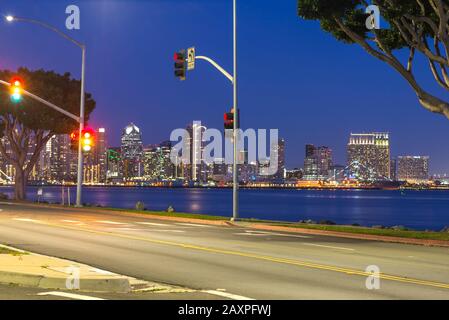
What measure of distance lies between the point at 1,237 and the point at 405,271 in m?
13.9

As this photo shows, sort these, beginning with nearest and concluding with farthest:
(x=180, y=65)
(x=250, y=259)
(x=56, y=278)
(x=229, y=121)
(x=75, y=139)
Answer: (x=56, y=278) → (x=250, y=259) → (x=180, y=65) → (x=229, y=121) → (x=75, y=139)

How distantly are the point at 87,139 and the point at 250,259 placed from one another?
3052 centimetres

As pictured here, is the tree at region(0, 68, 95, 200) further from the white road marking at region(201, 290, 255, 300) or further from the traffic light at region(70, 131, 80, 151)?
the white road marking at region(201, 290, 255, 300)

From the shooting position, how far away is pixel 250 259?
18.4 meters

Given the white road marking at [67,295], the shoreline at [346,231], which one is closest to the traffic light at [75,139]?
the shoreline at [346,231]

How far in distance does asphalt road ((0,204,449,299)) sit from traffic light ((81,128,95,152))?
18008mm

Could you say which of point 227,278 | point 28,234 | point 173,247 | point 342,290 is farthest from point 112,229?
point 342,290

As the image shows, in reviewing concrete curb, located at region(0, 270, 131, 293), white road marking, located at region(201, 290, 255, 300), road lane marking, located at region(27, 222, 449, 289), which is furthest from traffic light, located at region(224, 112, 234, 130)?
white road marking, located at region(201, 290, 255, 300)

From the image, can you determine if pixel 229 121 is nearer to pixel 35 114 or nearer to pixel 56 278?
pixel 56 278

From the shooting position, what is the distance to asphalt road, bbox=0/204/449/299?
13312 mm

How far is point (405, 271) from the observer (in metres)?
16.4

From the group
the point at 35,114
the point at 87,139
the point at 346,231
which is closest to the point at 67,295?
the point at 346,231
